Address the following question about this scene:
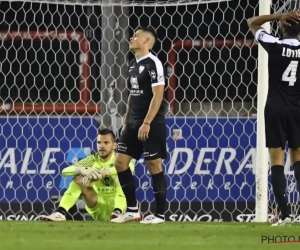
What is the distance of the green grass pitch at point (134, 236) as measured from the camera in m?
5.14

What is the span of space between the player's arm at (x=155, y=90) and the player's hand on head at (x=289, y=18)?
3.28 ft

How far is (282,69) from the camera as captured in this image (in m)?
6.75

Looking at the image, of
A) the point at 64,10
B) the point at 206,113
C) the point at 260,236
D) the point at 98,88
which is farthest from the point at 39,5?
the point at 260,236

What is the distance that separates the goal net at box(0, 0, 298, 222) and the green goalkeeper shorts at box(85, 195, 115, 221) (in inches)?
28.9

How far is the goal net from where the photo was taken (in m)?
8.95

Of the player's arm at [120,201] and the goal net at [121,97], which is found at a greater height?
the goal net at [121,97]

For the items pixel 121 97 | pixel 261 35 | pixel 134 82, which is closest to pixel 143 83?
pixel 134 82

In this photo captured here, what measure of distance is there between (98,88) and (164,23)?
0.96 meters

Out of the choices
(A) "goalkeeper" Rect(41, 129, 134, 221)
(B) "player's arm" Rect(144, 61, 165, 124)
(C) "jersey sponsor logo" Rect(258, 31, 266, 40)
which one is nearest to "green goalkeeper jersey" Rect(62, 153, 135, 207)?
(A) "goalkeeper" Rect(41, 129, 134, 221)

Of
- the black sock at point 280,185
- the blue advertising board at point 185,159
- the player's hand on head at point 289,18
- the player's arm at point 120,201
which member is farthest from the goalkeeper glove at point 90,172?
the player's hand on head at point 289,18

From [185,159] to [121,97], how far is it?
2.57ft

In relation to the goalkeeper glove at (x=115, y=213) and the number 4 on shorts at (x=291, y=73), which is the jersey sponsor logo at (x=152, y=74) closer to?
the number 4 on shorts at (x=291, y=73)

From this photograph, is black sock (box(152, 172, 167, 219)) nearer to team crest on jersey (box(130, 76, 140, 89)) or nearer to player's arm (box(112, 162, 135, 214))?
player's arm (box(112, 162, 135, 214))

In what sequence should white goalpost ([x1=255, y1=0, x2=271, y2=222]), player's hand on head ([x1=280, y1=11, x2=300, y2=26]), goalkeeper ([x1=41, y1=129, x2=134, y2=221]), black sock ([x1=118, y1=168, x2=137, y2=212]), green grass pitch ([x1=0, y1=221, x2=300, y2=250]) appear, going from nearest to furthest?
1. green grass pitch ([x1=0, y1=221, x2=300, y2=250])
2. player's hand on head ([x1=280, y1=11, x2=300, y2=26])
3. black sock ([x1=118, y1=168, x2=137, y2=212])
4. goalkeeper ([x1=41, y1=129, x2=134, y2=221])
5. white goalpost ([x1=255, y1=0, x2=271, y2=222])
